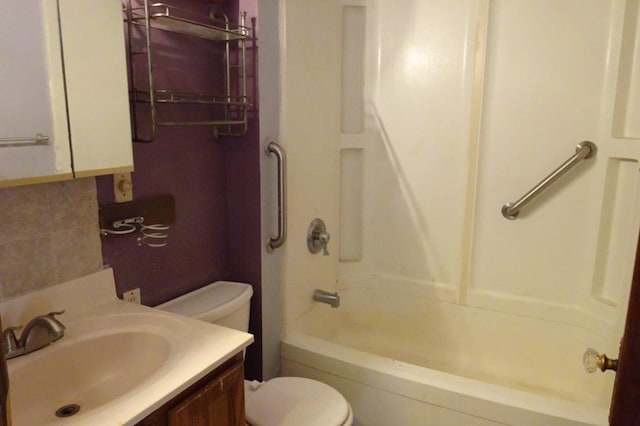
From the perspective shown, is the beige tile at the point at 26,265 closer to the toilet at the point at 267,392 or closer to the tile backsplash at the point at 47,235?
the tile backsplash at the point at 47,235

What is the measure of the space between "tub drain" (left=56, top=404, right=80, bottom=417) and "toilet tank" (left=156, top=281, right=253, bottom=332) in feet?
1.46

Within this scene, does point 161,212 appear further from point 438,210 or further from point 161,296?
point 438,210

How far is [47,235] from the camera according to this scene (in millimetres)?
1248

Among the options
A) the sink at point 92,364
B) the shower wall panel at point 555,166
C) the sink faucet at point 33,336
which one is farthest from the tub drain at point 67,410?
the shower wall panel at point 555,166

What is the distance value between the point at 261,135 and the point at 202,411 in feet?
3.24

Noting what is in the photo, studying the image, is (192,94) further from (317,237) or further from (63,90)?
(317,237)

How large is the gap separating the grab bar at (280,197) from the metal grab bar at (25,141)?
2.65 feet

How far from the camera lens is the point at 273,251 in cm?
187

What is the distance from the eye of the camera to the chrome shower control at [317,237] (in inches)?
81.4

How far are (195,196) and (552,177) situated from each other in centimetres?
140

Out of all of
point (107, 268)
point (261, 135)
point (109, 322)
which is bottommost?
point (109, 322)

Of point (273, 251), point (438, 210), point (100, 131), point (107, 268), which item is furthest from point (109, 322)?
point (438, 210)

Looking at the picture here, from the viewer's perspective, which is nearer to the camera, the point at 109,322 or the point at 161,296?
the point at 109,322

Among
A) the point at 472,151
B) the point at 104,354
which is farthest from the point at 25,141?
the point at 472,151
